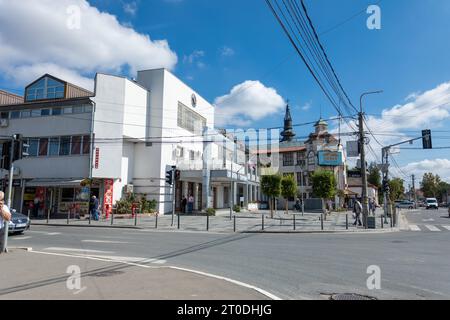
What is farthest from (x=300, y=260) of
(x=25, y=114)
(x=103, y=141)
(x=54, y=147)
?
(x=25, y=114)

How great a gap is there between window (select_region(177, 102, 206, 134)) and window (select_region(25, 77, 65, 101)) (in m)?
10.6

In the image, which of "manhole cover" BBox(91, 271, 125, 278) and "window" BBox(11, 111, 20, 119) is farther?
"window" BBox(11, 111, 20, 119)

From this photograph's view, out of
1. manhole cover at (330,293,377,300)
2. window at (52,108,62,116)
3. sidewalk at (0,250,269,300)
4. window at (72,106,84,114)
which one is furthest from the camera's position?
window at (52,108,62,116)

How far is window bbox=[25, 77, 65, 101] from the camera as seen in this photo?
3069 centimetres

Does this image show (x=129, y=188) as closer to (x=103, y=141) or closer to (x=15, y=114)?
(x=103, y=141)

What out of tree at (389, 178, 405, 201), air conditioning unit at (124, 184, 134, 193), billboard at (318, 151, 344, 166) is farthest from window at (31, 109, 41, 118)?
tree at (389, 178, 405, 201)

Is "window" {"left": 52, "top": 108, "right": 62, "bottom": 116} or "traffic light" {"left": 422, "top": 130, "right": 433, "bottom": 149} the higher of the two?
"window" {"left": 52, "top": 108, "right": 62, "bottom": 116}

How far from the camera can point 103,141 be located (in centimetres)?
2847

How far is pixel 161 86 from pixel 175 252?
23497 millimetres

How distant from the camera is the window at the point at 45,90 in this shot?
30.7m

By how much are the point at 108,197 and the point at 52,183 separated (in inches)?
173

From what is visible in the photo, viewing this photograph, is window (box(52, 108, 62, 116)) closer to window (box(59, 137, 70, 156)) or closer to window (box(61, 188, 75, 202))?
window (box(59, 137, 70, 156))
